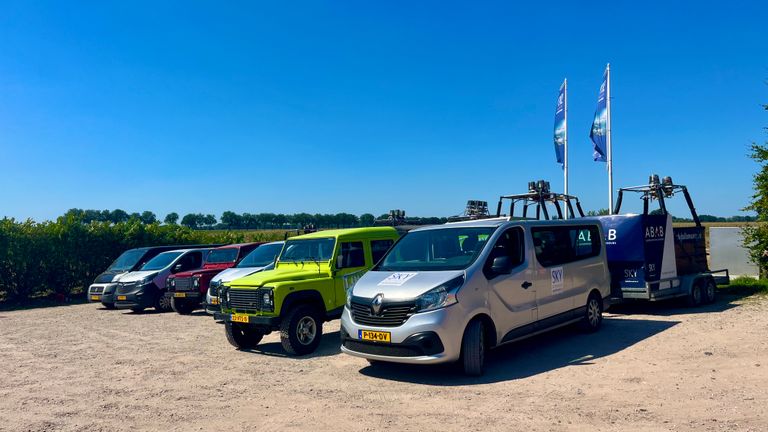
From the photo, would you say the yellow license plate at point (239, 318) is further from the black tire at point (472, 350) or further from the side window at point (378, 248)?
the black tire at point (472, 350)

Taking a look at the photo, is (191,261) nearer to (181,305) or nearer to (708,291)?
(181,305)

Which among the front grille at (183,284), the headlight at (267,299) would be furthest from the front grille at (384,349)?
the front grille at (183,284)

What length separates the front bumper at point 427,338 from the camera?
667 centimetres

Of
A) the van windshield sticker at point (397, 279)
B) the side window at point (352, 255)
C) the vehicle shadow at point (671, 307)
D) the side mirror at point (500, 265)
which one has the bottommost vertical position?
the vehicle shadow at point (671, 307)

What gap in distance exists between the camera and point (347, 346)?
7.52 metres

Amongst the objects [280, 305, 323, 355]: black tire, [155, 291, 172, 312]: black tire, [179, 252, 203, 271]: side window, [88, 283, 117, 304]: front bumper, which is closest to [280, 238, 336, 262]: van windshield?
[280, 305, 323, 355]: black tire

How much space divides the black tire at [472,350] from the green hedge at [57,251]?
19.1 meters

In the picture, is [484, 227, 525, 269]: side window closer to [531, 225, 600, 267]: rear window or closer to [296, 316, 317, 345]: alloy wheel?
[531, 225, 600, 267]: rear window

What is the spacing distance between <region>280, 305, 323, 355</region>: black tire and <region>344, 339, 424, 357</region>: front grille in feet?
5.36

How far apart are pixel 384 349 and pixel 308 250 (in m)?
3.69

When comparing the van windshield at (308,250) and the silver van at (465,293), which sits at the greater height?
the van windshield at (308,250)

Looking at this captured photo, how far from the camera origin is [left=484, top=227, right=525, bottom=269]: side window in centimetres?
775

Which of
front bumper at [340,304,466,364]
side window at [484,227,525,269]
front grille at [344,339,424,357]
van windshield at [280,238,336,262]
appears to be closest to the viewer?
front bumper at [340,304,466,364]

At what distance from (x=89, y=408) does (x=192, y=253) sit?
36.0ft
